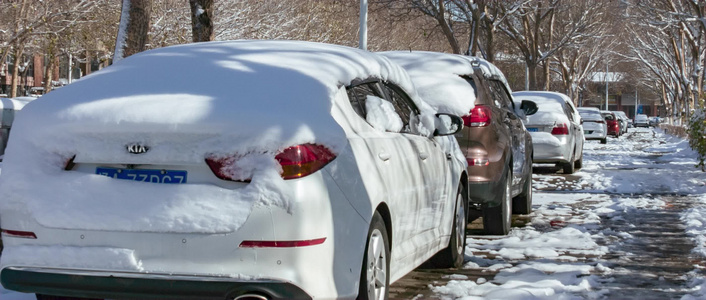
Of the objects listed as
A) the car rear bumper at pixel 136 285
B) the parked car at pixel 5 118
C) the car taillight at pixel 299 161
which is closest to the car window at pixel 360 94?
the car taillight at pixel 299 161

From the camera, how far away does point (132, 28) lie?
13.5 m

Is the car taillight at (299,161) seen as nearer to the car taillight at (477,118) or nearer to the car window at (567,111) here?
the car taillight at (477,118)

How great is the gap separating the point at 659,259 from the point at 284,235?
479cm

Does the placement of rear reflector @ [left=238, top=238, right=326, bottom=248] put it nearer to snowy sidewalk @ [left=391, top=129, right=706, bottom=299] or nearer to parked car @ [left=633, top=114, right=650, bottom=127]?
snowy sidewalk @ [left=391, top=129, right=706, bottom=299]

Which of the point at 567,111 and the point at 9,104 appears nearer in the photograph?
the point at 9,104

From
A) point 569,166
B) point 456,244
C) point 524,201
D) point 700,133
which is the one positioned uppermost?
point 700,133

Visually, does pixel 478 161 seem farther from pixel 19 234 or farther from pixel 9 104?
pixel 9 104

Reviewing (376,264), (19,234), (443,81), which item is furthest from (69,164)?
(443,81)

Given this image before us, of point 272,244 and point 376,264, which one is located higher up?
point 272,244

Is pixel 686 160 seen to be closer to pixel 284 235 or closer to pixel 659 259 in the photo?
pixel 659 259

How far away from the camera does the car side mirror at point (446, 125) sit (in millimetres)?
7117

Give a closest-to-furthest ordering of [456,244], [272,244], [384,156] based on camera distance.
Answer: [272,244] → [384,156] → [456,244]

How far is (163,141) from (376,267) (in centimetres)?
136

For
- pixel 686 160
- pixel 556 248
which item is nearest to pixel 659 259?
pixel 556 248
